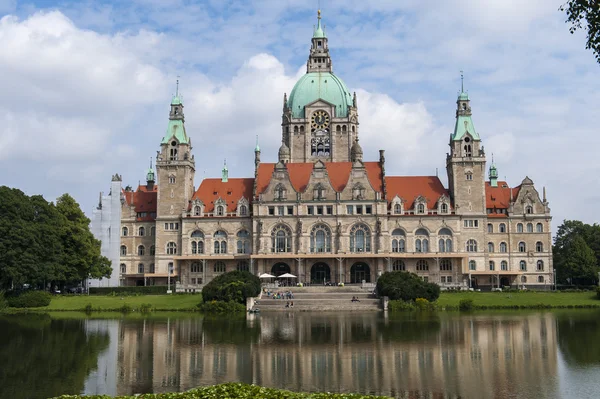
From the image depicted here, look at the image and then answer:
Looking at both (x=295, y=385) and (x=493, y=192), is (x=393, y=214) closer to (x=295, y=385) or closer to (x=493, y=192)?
(x=493, y=192)

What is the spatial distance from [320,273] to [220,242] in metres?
12.6

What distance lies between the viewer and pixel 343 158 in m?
90.7

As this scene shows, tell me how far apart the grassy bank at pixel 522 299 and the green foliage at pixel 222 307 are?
57.8 feet

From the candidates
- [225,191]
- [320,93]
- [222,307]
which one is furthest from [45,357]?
[320,93]

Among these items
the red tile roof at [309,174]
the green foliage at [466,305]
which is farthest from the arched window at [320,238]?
the green foliage at [466,305]

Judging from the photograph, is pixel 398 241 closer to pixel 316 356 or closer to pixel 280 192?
pixel 280 192

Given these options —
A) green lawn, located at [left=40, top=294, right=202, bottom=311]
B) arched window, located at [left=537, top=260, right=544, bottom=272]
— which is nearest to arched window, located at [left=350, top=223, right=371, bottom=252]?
green lawn, located at [left=40, top=294, right=202, bottom=311]

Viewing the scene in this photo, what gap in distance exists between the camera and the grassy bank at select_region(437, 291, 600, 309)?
58.9 m

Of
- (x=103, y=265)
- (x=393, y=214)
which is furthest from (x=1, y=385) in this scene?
(x=393, y=214)

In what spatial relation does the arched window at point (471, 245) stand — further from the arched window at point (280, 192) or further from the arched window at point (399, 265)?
the arched window at point (280, 192)

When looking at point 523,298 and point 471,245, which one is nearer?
point 523,298

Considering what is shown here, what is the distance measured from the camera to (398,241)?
77875 mm

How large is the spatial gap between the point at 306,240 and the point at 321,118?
21496 mm

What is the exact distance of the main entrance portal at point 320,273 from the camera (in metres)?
77.5
